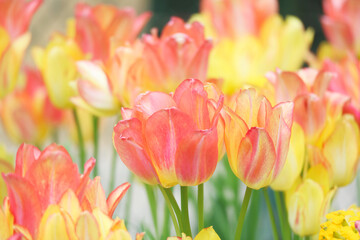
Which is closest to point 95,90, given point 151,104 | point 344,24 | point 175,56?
point 175,56

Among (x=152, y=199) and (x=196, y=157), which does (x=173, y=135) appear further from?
(x=152, y=199)

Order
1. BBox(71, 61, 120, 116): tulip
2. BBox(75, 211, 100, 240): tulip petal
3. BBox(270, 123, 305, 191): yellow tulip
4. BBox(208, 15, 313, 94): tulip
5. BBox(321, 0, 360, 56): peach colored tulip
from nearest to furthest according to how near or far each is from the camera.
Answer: BBox(75, 211, 100, 240): tulip petal, BBox(270, 123, 305, 191): yellow tulip, BBox(71, 61, 120, 116): tulip, BBox(208, 15, 313, 94): tulip, BBox(321, 0, 360, 56): peach colored tulip

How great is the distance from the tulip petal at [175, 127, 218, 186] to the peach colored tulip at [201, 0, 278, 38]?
1.19ft

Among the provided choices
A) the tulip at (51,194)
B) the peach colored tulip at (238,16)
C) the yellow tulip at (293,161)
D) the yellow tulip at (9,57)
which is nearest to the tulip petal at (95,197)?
the tulip at (51,194)

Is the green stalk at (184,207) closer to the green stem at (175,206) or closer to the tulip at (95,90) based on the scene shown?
the green stem at (175,206)

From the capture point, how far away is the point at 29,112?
81cm

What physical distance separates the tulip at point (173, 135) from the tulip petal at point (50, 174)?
4 cm

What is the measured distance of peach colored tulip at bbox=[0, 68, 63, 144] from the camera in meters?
0.79

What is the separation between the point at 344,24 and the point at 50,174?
0.51m

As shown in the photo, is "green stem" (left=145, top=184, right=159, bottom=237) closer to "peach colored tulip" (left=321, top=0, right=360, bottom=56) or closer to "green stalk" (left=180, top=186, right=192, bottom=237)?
"green stalk" (left=180, top=186, right=192, bottom=237)

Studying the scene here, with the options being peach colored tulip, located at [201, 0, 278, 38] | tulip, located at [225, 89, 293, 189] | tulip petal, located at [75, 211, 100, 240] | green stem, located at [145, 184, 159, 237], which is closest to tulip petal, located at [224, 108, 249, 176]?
tulip, located at [225, 89, 293, 189]

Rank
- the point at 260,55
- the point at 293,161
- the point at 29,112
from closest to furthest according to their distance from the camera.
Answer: the point at 293,161 → the point at 260,55 → the point at 29,112

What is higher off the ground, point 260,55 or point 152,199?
point 260,55

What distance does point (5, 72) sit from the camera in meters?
0.59
